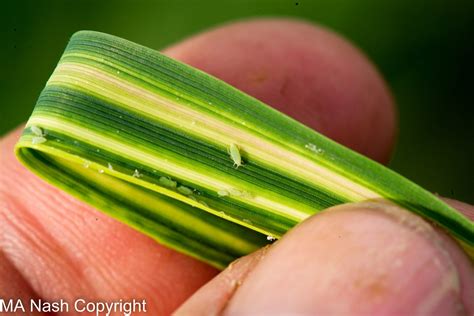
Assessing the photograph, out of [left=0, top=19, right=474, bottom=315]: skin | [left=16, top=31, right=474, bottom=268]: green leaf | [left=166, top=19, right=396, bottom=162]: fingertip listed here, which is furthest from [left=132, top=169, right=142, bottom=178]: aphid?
[left=166, top=19, right=396, bottom=162]: fingertip

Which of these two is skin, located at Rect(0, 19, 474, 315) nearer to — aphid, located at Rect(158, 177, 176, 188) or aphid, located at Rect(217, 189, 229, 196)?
aphid, located at Rect(217, 189, 229, 196)

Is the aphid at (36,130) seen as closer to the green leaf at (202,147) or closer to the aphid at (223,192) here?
the green leaf at (202,147)

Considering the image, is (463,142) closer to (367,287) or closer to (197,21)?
(197,21)

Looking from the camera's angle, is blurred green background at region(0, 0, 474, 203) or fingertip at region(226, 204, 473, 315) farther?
blurred green background at region(0, 0, 474, 203)

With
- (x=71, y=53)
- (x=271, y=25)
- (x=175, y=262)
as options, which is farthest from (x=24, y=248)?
(x=271, y=25)

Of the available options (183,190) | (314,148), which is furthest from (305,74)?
(183,190)
